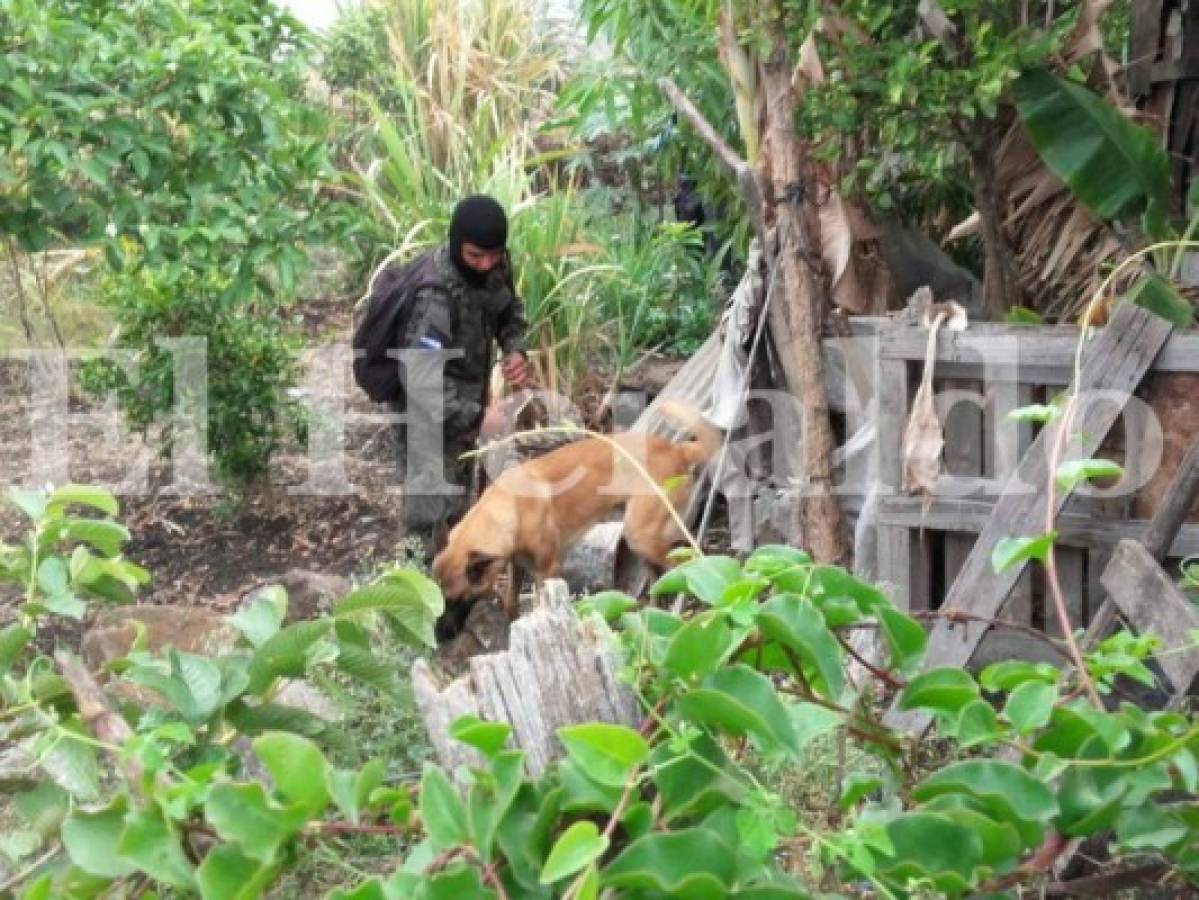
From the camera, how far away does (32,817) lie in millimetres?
3148

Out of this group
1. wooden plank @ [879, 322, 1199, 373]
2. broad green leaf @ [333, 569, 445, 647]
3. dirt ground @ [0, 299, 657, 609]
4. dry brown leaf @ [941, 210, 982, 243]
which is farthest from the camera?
dirt ground @ [0, 299, 657, 609]

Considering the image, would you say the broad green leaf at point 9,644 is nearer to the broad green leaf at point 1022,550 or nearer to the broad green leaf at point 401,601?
the broad green leaf at point 401,601

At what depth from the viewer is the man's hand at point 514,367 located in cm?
810

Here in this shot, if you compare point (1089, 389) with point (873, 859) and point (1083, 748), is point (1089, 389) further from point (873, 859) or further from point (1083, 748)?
A: point (873, 859)

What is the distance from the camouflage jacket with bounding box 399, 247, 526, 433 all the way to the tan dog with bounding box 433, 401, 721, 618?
1.49 feet

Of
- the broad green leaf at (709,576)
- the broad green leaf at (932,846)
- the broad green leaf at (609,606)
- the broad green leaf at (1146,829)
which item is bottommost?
the broad green leaf at (1146,829)

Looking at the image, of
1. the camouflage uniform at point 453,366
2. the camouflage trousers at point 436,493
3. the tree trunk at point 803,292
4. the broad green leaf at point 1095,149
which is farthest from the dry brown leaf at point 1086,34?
the camouflage trousers at point 436,493

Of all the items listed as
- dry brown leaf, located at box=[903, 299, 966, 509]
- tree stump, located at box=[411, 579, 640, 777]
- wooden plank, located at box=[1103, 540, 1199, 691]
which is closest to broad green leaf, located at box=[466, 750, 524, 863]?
tree stump, located at box=[411, 579, 640, 777]

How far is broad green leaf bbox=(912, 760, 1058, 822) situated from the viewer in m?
2.65

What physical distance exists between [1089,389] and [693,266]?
636 centimetres

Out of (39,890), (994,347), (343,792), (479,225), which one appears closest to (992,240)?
(994,347)

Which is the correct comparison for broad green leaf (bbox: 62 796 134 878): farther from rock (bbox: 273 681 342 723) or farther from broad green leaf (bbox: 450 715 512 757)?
rock (bbox: 273 681 342 723)

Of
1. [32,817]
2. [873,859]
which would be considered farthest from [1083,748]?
[32,817]

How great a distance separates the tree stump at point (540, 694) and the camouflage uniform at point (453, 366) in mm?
4774
